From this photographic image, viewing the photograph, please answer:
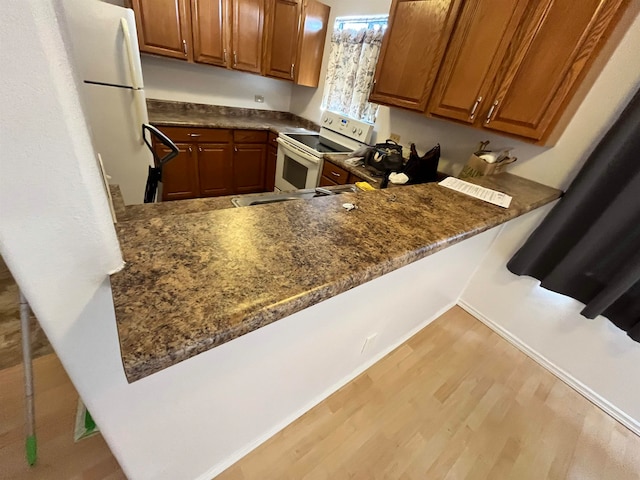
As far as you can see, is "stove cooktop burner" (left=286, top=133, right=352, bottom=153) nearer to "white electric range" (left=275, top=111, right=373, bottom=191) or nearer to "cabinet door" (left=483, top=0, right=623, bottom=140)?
"white electric range" (left=275, top=111, right=373, bottom=191)

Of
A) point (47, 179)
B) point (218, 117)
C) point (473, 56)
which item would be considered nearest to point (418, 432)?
point (47, 179)

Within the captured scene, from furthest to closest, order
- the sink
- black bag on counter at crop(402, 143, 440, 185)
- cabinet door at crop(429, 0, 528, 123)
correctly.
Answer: black bag on counter at crop(402, 143, 440, 185)
cabinet door at crop(429, 0, 528, 123)
the sink

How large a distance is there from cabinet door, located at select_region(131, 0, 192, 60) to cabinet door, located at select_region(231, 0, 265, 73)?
0.43 meters

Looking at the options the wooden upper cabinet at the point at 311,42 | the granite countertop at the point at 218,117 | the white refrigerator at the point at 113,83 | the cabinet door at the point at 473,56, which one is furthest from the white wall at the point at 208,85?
the cabinet door at the point at 473,56

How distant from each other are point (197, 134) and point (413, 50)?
2.09 meters

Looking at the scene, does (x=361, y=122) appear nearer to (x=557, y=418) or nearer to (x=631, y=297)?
(x=631, y=297)

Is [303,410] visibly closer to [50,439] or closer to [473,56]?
[50,439]

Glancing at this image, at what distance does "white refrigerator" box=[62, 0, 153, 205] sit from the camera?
1589mm

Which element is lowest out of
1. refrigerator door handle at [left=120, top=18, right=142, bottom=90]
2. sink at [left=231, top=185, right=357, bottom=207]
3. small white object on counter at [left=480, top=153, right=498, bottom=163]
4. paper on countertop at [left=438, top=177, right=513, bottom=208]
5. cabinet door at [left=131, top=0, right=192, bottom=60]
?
sink at [left=231, top=185, right=357, bottom=207]

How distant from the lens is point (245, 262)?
59 centimetres

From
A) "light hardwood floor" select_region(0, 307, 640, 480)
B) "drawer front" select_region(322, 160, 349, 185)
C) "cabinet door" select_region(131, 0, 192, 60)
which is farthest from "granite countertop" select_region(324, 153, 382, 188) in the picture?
"cabinet door" select_region(131, 0, 192, 60)

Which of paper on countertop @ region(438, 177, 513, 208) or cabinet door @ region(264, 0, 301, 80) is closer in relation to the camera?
paper on countertop @ region(438, 177, 513, 208)

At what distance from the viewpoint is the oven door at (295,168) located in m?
2.44

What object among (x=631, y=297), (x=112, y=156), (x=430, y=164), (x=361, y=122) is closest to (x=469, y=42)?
(x=430, y=164)
